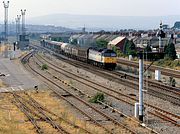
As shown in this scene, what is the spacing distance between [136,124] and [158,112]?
3032mm

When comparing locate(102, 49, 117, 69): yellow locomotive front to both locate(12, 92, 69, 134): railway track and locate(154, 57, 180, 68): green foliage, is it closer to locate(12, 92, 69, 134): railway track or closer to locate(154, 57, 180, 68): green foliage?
locate(154, 57, 180, 68): green foliage

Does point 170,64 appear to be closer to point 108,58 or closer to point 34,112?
point 108,58

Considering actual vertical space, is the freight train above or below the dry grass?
above

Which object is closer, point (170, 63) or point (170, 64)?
point (170, 64)

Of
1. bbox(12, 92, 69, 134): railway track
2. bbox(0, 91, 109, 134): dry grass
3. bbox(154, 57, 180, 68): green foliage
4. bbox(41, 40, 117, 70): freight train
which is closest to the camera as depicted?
bbox(0, 91, 109, 134): dry grass

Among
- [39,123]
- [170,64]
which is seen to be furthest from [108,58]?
[39,123]

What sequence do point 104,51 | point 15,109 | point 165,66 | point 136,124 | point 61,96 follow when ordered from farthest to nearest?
point 165,66, point 104,51, point 61,96, point 15,109, point 136,124

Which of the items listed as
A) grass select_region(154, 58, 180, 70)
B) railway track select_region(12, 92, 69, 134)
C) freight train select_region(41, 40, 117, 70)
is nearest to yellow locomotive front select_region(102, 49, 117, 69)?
freight train select_region(41, 40, 117, 70)

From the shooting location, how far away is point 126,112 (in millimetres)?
23078

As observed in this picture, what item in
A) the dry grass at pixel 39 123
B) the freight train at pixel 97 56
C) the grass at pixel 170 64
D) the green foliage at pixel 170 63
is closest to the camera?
the dry grass at pixel 39 123

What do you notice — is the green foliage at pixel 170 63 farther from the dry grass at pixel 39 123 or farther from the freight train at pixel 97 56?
the dry grass at pixel 39 123

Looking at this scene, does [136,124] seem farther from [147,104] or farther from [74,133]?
[147,104]

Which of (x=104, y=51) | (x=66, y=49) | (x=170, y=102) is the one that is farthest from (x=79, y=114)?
(x=66, y=49)

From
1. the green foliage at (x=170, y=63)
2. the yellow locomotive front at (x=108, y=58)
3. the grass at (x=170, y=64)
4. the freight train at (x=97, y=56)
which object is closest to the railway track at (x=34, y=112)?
the yellow locomotive front at (x=108, y=58)
